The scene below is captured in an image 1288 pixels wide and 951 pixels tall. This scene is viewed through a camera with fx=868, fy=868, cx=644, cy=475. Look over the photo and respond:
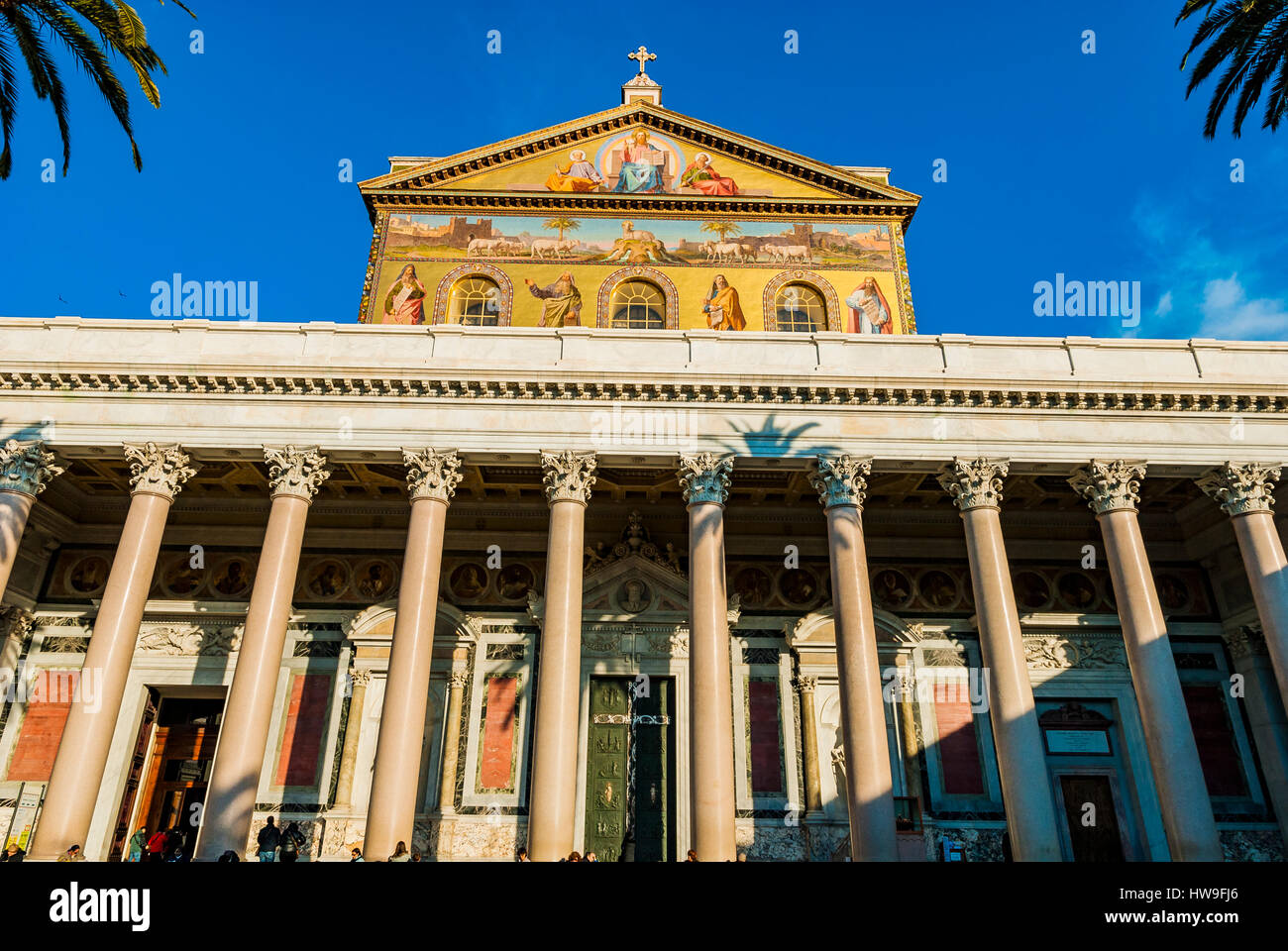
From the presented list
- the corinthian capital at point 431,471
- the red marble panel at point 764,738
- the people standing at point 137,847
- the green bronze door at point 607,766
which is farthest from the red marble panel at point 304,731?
the red marble panel at point 764,738

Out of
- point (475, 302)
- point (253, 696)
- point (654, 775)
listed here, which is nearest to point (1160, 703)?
point (654, 775)

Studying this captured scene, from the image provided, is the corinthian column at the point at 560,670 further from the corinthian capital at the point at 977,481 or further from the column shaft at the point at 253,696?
the corinthian capital at the point at 977,481

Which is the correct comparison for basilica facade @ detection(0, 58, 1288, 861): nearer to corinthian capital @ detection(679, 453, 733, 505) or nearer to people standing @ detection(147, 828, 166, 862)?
corinthian capital @ detection(679, 453, 733, 505)

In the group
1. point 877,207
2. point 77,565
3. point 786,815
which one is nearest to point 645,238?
point 877,207

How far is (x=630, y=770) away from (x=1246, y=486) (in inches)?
552

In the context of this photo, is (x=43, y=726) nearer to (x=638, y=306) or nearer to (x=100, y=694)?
(x=100, y=694)

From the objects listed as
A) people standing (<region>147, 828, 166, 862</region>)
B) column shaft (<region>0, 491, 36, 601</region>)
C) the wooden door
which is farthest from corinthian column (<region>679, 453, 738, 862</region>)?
column shaft (<region>0, 491, 36, 601</region>)

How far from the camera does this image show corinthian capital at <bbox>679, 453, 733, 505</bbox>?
17.1m

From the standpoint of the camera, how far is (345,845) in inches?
734

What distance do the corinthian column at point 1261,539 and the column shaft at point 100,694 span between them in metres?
21.1

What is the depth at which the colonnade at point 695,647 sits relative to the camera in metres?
14.7

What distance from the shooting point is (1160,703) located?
613 inches

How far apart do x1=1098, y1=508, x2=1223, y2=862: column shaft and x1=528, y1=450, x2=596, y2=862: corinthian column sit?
10.3 meters
